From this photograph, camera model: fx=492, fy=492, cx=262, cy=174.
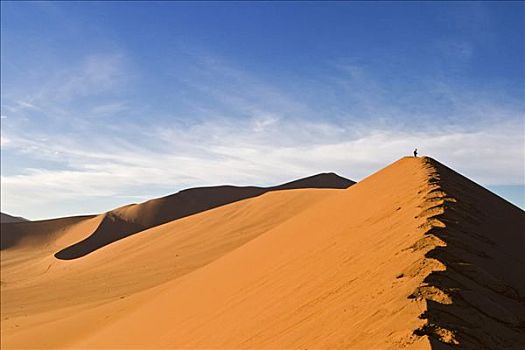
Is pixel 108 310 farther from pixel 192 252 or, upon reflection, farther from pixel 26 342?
pixel 192 252

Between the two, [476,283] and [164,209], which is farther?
[164,209]

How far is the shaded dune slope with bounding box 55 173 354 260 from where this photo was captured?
36281mm

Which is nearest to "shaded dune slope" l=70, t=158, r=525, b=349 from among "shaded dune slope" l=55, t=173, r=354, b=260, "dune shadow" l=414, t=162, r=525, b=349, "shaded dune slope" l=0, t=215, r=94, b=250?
"dune shadow" l=414, t=162, r=525, b=349

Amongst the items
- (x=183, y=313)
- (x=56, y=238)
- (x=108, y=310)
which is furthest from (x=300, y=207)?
(x=56, y=238)

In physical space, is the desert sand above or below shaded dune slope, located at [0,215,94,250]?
below

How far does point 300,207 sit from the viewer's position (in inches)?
792

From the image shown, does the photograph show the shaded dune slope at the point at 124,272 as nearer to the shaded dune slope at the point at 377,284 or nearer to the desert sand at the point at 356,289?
the desert sand at the point at 356,289

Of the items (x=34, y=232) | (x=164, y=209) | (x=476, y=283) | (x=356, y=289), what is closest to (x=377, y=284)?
(x=356, y=289)

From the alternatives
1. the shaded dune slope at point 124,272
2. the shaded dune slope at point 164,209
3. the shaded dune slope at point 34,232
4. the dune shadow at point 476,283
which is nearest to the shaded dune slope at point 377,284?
the dune shadow at point 476,283

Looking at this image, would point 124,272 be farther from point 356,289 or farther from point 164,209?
point 164,209

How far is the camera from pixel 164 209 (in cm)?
4256

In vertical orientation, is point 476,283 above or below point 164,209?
below

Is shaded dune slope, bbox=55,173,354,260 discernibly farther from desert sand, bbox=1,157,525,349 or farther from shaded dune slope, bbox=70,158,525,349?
shaded dune slope, bbox=70,158,525,349

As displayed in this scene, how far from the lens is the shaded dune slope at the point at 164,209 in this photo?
119ft
